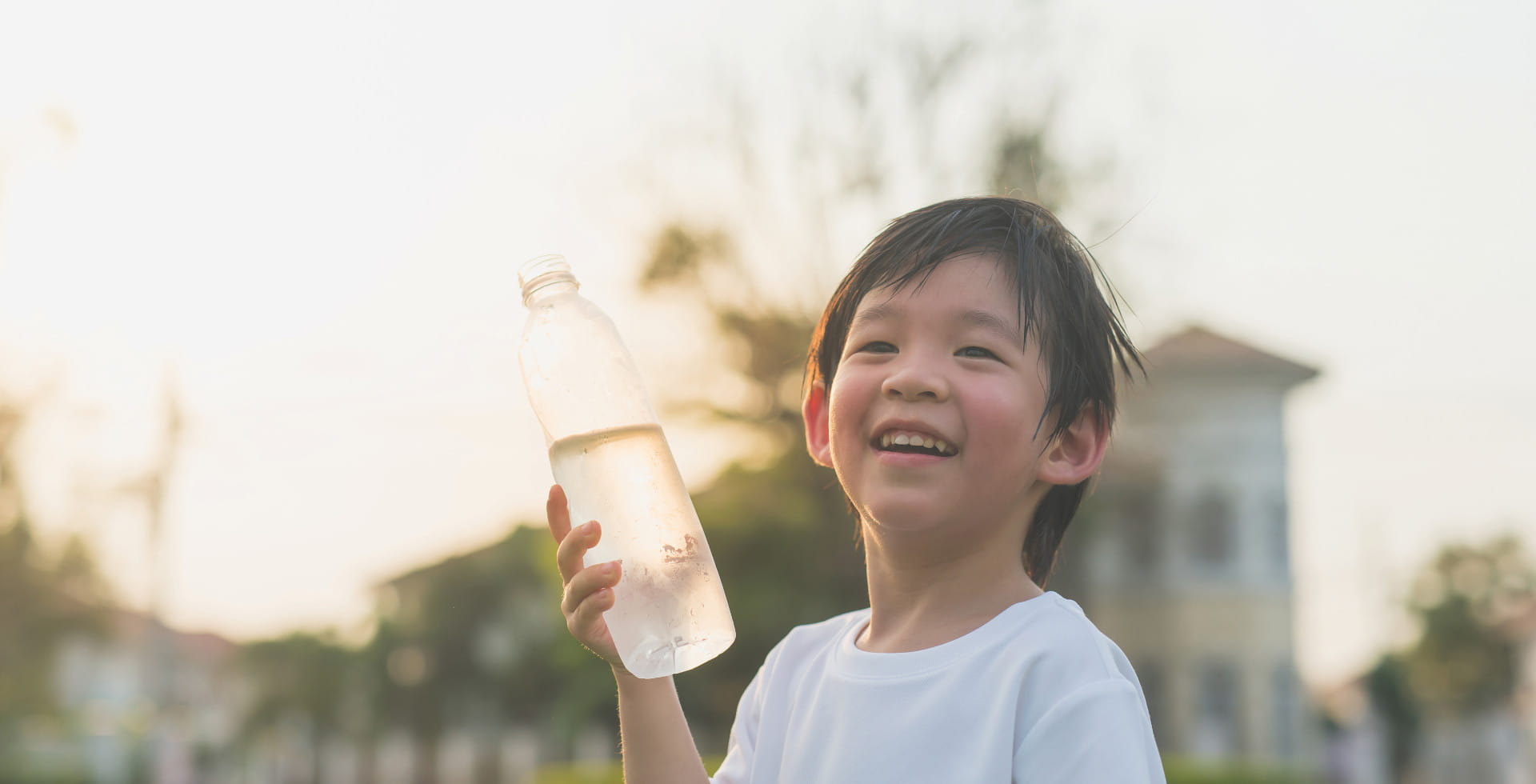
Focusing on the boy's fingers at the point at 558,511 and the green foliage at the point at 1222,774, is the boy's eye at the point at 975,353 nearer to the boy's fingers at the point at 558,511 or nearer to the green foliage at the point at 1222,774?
the boy's fingers at the point at 558,511

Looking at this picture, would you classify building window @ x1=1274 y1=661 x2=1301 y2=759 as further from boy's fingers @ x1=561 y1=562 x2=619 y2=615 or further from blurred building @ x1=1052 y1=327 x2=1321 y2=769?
boy's fingers @ x1=561 y1=562 x2=619 y2=615

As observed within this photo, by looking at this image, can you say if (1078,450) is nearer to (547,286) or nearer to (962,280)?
(962,280)

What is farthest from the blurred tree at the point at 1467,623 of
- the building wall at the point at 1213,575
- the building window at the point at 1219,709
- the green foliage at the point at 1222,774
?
the green foliage at the point at 1222,774

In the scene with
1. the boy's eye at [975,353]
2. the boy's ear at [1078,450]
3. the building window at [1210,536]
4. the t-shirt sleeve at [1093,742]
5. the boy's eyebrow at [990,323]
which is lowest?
the building window at [1210,536]

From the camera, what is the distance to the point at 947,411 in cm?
162

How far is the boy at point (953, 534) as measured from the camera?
5.04 ft

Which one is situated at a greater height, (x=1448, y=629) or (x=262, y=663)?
(x=262, y=663)

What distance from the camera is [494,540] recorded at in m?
38.4

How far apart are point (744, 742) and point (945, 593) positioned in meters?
0.39

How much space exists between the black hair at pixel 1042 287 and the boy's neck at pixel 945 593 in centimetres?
16

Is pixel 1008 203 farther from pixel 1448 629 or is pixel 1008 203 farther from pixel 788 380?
pixel 1448 629

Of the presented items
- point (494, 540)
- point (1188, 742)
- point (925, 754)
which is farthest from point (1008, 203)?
point (494, 540)

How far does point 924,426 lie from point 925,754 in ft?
1.22

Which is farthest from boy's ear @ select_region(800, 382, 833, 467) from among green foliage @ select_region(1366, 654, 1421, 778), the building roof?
green foliage @ select_region(1366, 654, 1421, 778)
